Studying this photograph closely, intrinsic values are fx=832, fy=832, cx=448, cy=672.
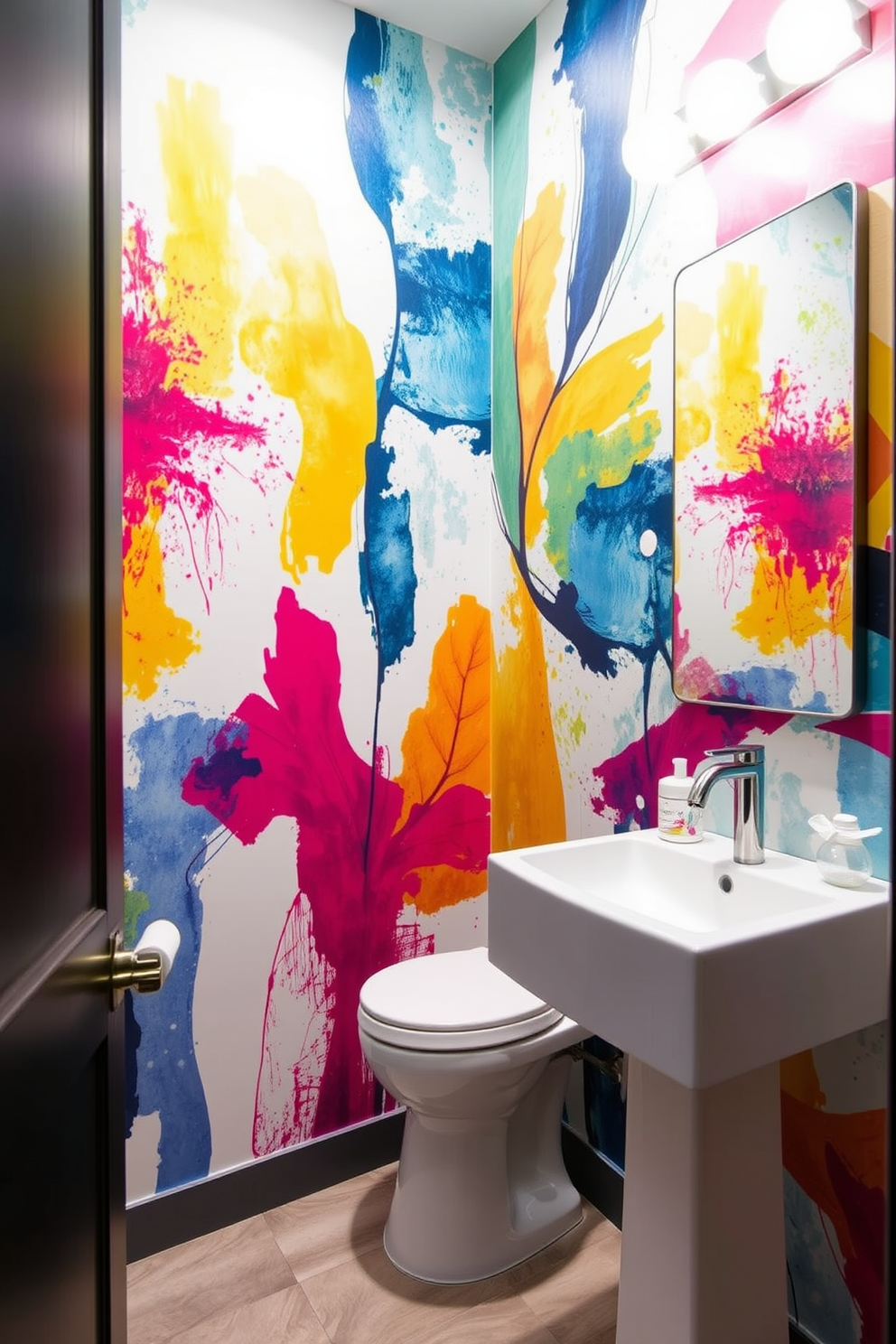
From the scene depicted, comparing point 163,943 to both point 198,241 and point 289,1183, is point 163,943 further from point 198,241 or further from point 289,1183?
point 198,241

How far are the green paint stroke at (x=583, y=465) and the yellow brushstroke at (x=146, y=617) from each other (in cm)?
86

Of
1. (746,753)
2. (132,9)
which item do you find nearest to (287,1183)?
(746,753)

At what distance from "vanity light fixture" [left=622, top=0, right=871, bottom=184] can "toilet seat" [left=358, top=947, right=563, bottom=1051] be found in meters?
1.53

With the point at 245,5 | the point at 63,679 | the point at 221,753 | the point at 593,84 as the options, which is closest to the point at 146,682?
the point at 221,753

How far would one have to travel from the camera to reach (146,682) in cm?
172

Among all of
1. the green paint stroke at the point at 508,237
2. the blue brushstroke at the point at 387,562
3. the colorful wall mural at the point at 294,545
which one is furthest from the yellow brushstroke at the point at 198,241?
the green paint stroke at the point at 508,237

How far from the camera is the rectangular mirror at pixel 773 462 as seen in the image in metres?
1.25

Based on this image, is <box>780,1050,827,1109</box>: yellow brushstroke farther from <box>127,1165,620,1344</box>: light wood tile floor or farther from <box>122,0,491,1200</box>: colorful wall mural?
<box>122,0,491,1200</box>: colorful wall mural

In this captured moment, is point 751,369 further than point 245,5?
No

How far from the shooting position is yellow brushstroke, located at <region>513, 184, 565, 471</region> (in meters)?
1.92

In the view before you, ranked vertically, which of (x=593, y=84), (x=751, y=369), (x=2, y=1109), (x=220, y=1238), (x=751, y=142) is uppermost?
(x=593, y=84)

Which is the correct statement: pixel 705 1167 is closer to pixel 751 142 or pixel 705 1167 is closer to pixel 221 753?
pixel 221 753

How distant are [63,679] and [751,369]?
1.22 m

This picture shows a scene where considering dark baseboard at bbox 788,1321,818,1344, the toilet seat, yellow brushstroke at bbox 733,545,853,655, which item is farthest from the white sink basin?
dark baseboard at bbox 788,1321,818,1344
